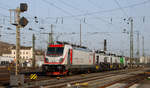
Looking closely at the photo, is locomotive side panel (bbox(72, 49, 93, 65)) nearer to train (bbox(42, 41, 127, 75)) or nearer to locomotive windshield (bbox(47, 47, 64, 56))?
train (bbox(42, 41, 127, 75))

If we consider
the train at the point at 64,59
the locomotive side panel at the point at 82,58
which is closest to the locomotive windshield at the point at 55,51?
the train at the point at 64,59

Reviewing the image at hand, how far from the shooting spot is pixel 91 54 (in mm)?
36312

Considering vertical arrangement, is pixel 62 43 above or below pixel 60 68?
above

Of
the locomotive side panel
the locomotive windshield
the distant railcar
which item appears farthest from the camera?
the locomotive side panel

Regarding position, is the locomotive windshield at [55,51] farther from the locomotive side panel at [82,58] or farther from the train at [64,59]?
the locomotive side panel at [82,58]

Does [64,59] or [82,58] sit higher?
[64,59]

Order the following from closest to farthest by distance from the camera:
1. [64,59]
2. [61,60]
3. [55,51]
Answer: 1. [61,60]
2. [64,59]
3. [55,51]

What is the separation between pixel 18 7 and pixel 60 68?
35.3ft

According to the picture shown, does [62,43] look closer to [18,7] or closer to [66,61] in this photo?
[66,61]

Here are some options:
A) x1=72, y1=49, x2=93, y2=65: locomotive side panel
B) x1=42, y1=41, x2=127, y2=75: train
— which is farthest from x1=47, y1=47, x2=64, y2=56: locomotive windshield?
x1=72, y1=49, x2=93, y2=65: locomotive side panel

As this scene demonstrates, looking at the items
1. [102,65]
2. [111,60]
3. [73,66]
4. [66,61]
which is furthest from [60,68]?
[111,60]

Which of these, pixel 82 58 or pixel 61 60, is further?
pixel 82 58

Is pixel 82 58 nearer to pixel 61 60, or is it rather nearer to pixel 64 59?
A: pixel 64 59

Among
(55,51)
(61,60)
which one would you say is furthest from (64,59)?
(55,51)
